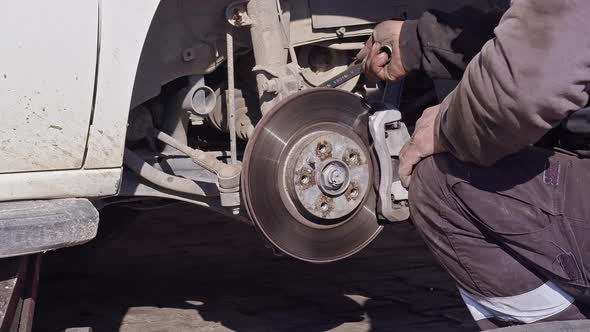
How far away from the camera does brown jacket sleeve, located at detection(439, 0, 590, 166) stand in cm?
172

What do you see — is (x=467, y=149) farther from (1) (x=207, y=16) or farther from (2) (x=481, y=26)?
(1) (x=207, y=16)

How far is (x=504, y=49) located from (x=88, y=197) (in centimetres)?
108

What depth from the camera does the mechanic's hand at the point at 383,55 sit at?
8.51 feet

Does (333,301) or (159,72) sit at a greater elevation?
(159,72)

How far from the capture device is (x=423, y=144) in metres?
2.26

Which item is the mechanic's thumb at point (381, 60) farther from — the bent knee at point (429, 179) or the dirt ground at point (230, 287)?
the dirt ground at point (230, 287)

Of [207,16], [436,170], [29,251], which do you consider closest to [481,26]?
[436,170]

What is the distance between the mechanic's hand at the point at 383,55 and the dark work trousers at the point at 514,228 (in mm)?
404

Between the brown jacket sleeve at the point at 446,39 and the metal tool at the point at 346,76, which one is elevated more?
the brown jacket sleeve at the point at 446,39

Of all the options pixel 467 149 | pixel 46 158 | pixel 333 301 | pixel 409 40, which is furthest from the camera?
pixel 333 301

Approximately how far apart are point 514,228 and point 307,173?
659mm

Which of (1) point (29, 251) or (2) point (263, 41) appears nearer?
(1) point (29, 251)

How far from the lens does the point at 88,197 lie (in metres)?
2.24

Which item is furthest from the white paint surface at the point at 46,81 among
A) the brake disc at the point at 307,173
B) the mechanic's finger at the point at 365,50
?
the mechanic's finger at the point at 365,50
